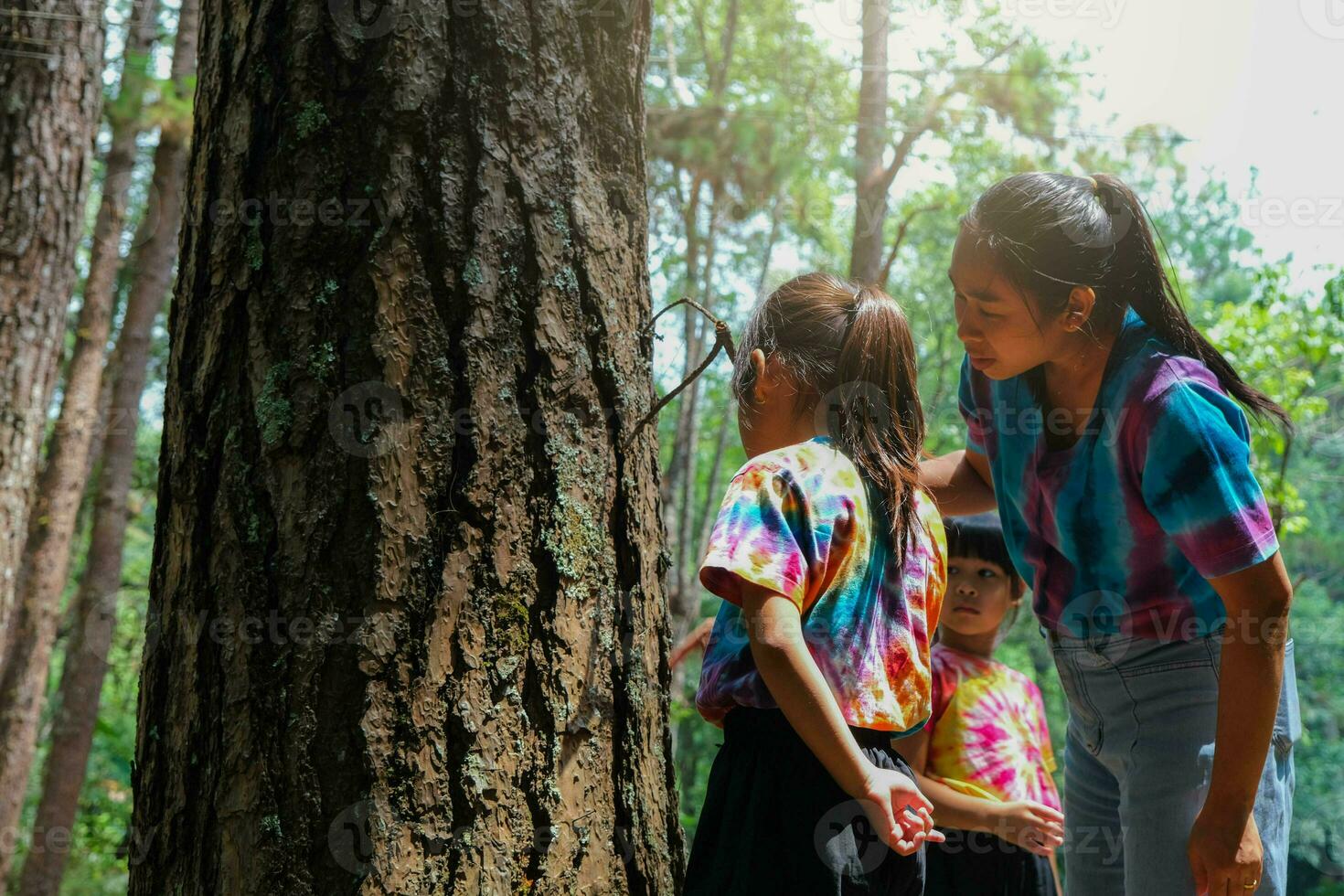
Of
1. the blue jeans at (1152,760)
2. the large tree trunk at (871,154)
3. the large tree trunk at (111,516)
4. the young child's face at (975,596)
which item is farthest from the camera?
the large tree trunk at (111,516)

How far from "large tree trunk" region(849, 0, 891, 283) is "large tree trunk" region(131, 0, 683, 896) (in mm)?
3753

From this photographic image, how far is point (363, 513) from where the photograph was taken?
1.24 meters

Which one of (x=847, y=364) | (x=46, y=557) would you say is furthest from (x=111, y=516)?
(x=847, y=364)

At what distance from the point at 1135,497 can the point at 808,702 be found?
Result: 2.22ft

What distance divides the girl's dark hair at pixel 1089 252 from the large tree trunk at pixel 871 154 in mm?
3252

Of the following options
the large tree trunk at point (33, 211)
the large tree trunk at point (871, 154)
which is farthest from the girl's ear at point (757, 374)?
the large tree trunk at point (871, 154)

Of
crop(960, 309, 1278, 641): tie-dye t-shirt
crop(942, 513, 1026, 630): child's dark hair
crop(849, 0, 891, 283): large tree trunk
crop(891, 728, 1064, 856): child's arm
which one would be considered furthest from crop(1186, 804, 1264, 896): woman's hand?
crop(849, 0, 891, 283): large tree trunk

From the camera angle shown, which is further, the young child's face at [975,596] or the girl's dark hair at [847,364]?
the young child's face at [975,596]

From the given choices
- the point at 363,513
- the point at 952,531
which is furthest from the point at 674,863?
the point at 952,531

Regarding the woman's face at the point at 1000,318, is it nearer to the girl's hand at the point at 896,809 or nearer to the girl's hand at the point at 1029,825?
the girl's hand at the point at 896,809

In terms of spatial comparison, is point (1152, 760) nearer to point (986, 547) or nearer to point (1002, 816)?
point (1002, 816)

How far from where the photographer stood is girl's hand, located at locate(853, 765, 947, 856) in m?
1.29

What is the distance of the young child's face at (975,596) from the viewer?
2506 millimetres

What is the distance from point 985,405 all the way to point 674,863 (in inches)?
40.1
